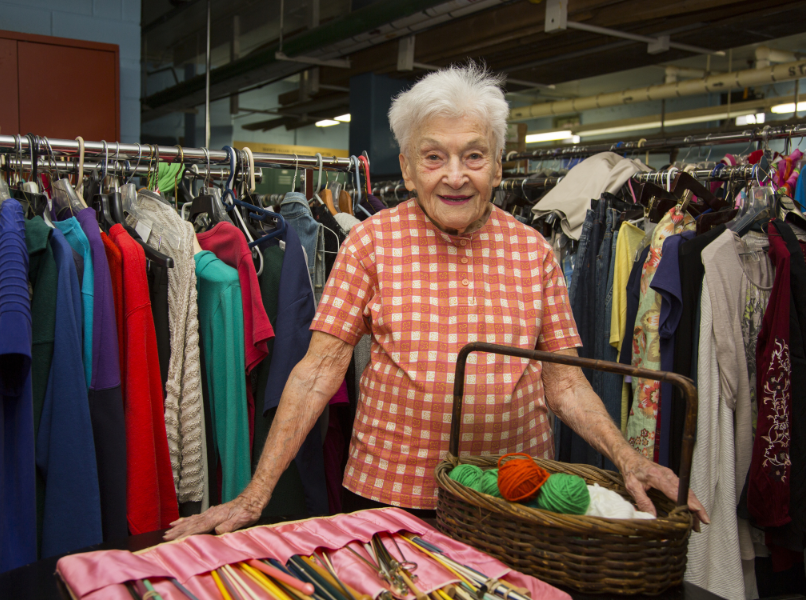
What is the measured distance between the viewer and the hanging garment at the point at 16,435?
4.55ft

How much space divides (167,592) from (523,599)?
48cm

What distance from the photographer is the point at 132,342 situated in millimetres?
1652

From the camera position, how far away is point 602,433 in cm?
131

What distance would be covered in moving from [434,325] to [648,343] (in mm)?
1252

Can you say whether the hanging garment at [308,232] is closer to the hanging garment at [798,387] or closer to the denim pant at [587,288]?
the denim pant at [587,288]

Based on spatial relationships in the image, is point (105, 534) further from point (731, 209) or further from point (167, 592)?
point (731, 209)

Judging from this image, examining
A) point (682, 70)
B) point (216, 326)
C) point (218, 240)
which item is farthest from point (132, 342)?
point (682, 70)

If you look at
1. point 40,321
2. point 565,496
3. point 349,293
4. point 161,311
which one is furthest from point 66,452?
point 565,496

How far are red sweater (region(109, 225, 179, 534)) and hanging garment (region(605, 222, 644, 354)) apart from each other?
1.68 metres

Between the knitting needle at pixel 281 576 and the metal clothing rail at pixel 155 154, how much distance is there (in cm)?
143

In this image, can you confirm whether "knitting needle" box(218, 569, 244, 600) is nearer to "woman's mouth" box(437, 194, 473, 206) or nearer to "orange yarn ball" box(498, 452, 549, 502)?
"orange yarn ball" box(498, 452, 549, 502)

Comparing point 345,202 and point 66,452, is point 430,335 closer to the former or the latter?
point 66,452

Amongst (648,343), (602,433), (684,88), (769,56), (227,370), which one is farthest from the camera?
(684,88)

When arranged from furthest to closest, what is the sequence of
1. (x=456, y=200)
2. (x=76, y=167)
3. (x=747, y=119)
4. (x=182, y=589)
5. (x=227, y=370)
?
(x=747, y=119)
(x=76, y=167)
(x=227, y=370)
(x=456, y=200)
(x=182, y=589)
